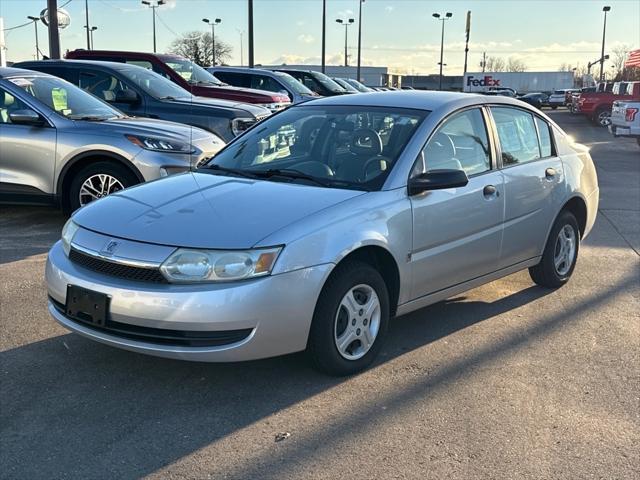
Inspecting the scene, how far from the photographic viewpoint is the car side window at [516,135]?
493 centimetres

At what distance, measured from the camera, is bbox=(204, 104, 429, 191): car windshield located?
415cm

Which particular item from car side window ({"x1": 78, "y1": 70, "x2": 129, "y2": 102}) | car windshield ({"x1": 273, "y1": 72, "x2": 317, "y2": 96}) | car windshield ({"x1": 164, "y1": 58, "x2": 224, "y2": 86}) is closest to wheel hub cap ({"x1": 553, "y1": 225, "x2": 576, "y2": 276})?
car side window ({"x1": 78, "y1": 70, "x2": 129, "y2": 102})

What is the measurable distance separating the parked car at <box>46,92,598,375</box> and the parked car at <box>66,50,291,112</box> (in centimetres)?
776

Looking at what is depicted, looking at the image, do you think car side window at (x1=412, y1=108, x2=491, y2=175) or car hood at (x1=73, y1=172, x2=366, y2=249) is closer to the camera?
car hood at (x1=73, y1=172, x2=366, y2=249)

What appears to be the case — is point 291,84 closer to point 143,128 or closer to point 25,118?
point 143,128

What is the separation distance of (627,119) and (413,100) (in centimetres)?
1608

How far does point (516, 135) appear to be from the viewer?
5.12 m

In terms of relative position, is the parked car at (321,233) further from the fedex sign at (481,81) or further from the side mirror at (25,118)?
the fedex sign at (481,81)

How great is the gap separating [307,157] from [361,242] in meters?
1.06

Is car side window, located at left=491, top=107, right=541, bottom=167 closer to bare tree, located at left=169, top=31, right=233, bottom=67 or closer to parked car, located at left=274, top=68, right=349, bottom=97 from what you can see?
parked car, located at left=274, top=68, right=349, bottom=97

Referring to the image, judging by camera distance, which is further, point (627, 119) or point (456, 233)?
point (627, 119)

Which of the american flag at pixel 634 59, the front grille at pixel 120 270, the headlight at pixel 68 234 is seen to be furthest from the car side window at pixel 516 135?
the american flag at pixel 634 59

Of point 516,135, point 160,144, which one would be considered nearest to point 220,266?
point 516,135

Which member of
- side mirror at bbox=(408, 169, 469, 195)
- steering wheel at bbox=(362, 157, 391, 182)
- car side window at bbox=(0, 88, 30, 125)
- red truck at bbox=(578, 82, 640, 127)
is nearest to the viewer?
side mirror at bbox=(408, 169, 469, 195)
